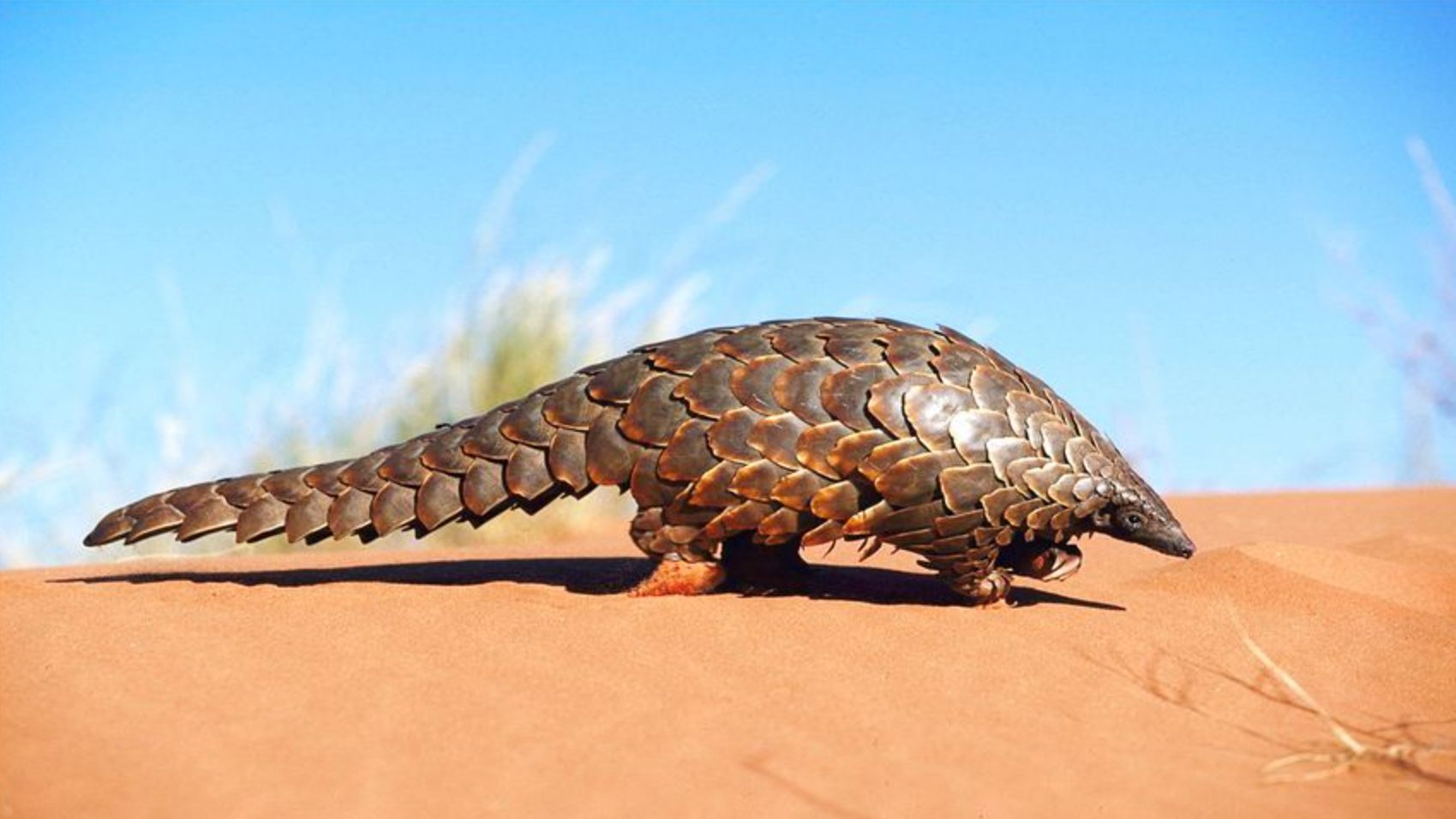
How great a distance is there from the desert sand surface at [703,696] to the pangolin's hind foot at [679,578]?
0.50 feet

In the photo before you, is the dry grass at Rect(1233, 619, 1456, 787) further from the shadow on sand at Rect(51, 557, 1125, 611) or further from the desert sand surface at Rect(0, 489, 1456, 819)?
the shadow on sand at Rect(51, 557, 1125, 611)

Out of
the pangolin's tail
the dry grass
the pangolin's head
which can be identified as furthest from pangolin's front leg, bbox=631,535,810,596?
the dry grass

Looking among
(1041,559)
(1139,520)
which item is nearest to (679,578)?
(1041,559)

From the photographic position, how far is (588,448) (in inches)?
241

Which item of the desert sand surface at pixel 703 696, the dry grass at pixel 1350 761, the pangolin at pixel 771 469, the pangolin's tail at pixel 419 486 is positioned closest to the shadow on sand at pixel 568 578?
the desert sand surface at pixel 703 696

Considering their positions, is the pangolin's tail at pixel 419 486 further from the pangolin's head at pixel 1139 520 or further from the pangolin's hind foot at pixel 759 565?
the pangolin's head at pixel 1139 520

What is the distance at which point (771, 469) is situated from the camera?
5.82m

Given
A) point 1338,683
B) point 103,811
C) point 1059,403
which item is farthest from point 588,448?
point 1338,683

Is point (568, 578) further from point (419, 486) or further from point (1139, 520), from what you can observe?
point (1139, 520)

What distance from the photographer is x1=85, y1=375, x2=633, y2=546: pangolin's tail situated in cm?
617

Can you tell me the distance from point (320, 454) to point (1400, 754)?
8.15 meters

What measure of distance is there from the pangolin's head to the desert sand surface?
0.88 ft

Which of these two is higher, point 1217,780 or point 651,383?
point 651,383

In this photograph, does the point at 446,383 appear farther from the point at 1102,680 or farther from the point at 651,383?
the point at 1102,680
